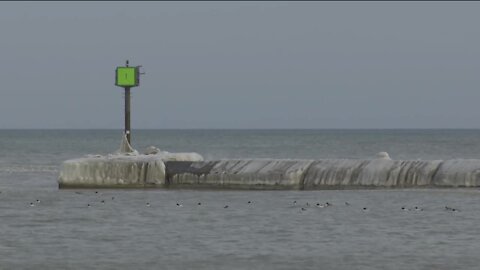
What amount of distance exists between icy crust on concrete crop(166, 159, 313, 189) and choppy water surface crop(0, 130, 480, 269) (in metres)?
0.65

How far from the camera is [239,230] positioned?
35312 millimetres

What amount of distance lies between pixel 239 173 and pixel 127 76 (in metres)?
10.6

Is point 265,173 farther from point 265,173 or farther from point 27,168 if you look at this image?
point 27,168

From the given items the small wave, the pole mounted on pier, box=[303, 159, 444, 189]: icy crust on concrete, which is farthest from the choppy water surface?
the small wave

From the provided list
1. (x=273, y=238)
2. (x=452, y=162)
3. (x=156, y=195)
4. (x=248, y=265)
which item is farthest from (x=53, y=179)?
(x=248, y=265)

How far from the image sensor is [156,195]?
4966 centimetres

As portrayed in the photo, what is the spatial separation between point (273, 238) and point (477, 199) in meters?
15.5

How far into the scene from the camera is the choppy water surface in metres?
27.9

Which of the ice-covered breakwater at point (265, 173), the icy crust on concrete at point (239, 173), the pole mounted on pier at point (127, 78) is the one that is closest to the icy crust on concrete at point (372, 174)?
the ice-covered breakwater at point (265, 173)

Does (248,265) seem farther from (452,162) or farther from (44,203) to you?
(452,162)

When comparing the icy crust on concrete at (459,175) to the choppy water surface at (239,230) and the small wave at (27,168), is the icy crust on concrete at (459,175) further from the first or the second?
the small wave at (27,168)

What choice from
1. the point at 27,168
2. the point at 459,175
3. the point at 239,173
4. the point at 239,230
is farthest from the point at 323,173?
the point at 27,168

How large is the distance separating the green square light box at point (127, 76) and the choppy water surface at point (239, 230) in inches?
328

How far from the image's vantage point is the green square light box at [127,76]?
5866 cm
